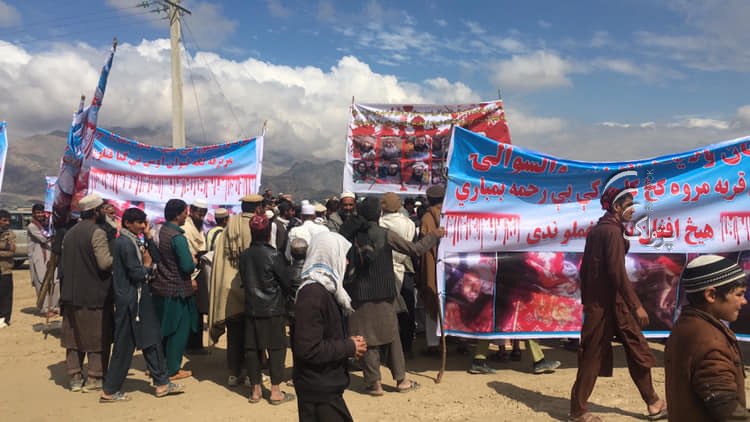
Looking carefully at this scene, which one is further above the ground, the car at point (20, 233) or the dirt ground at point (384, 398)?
the car at point (20, 233)

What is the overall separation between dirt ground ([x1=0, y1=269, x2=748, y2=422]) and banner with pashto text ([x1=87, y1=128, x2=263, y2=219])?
239 cm

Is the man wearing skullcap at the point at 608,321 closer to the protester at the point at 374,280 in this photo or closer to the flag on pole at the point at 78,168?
the protester at the point at 374,280

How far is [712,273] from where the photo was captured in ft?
7.75

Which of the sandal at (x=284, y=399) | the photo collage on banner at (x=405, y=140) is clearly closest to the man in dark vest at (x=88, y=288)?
the sandal at (x=284, y=399)

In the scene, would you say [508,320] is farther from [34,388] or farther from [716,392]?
[34,388]

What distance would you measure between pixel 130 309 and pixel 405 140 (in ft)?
16.9

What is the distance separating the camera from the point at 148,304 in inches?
212

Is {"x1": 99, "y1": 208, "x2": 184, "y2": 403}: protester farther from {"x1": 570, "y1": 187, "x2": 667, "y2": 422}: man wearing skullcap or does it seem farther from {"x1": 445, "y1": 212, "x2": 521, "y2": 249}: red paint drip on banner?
{"x1": 570, "y1": 187, "x2": 667, "y2": 422}: man wearing skullcap

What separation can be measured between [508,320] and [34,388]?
16.9 feet

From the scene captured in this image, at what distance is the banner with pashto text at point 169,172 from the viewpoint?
25.9 feet

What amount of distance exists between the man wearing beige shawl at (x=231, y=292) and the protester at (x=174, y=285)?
31cm

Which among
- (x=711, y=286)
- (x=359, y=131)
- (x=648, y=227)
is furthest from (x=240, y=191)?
(x=711, y=286)

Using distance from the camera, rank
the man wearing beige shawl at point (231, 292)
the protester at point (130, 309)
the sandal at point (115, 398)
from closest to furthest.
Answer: the protester at point (130, 309)
the sandal at point (115, 398)
the man wearing beige shawl at point (231, 292)

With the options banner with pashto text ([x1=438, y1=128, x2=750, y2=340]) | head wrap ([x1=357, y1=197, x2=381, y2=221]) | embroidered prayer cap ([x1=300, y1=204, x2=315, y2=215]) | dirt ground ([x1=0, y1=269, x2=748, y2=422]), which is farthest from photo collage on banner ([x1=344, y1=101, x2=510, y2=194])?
head wrap ([x1=357, y1=197, x2=381, y2=221])
